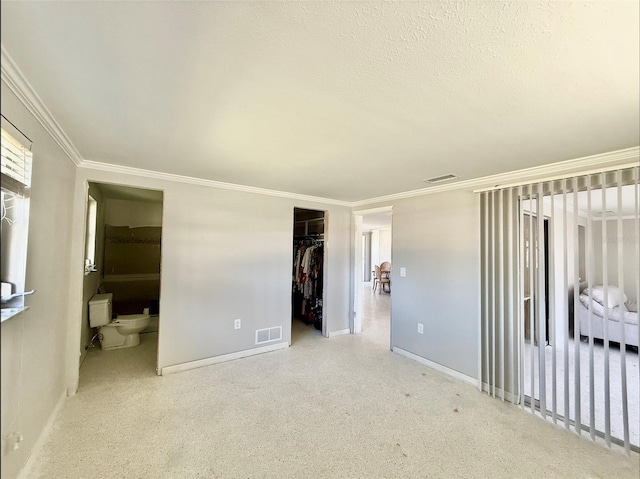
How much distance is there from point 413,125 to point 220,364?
10.3 ft

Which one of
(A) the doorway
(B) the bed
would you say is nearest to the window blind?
(A) the doorway

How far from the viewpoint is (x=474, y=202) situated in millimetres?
2854

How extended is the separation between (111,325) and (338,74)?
4.04 m

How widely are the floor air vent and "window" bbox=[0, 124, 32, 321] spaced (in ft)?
8.76

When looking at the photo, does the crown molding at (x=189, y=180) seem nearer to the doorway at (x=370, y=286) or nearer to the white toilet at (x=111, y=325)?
the doorway at (x=370, y=286)

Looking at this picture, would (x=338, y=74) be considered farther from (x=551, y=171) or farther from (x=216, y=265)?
(x=216, y=265)

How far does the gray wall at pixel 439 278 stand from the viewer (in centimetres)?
286

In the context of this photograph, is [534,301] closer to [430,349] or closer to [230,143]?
[430,349]

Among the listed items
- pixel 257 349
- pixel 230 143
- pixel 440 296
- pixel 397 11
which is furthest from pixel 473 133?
pixel 257 349

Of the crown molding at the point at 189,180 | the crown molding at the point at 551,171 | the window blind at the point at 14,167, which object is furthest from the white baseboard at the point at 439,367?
the window blind at the point at 14,167

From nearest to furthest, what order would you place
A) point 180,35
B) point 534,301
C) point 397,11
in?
point 397,11, point 180,35, point 534,301

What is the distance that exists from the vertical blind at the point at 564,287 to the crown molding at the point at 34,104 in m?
3.26

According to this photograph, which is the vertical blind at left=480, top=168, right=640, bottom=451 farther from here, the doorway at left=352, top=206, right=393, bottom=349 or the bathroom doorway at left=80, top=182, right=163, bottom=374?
the bathroom doorway at left=80, top=182, right=163, bottom=374

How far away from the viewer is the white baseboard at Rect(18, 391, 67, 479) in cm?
159
